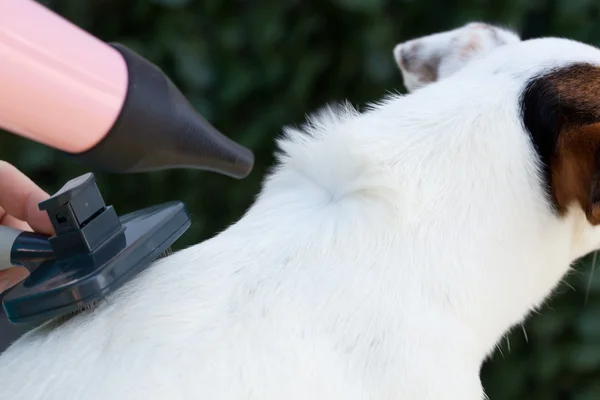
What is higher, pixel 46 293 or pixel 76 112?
pixel 76 112

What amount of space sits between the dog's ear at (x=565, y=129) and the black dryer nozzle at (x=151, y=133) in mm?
377

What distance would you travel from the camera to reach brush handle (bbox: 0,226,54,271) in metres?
0.84

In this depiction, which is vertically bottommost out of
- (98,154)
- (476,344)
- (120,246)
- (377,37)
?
(476,344)

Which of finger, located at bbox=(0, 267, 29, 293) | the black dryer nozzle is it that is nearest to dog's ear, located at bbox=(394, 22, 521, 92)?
the black dryer nozzle

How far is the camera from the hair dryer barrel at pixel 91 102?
0.58 metres

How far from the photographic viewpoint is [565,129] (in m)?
0.91

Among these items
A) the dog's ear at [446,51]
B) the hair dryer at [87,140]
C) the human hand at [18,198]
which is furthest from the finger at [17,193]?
the dog's ear at [446,51]

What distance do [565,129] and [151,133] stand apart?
1.57 ft

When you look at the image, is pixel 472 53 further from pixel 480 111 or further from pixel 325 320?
pixel 325 320

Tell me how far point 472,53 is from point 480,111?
0.82ft

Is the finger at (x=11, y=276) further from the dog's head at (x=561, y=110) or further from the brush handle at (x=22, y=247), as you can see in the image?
the dog's head at (x=561, y=110)

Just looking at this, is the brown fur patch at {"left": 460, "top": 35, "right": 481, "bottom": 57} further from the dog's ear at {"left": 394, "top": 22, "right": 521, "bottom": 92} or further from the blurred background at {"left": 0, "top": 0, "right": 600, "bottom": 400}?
the blurred background at {"left": 0, "top": 0, "right": 600, "bottom": 400}

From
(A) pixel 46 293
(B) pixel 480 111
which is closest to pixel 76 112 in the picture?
(A) pixel 46 293

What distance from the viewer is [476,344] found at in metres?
0.92
